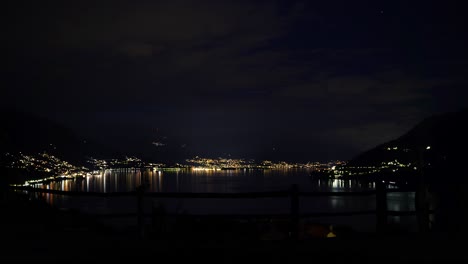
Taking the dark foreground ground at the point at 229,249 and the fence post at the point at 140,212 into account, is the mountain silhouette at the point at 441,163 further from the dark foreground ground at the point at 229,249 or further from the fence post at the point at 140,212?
the fence post at the point at 140,212

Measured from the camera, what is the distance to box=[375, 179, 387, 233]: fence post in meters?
10.4

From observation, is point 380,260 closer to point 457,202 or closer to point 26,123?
point 457,202

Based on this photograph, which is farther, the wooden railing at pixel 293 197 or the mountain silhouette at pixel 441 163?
the mountain silhouette at pixel 441 163

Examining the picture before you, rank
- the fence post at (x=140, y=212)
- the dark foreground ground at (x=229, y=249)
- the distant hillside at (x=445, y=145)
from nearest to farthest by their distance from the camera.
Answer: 1. the dark foreground ground at (x=229, y=249)
2. the fence post at (x=140, y=212)
3. the distant hillside at (x=445, y=145)

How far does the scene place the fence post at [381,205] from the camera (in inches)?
408

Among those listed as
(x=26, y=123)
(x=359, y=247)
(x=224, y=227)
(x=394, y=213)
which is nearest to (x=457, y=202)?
(x=394, y=213)

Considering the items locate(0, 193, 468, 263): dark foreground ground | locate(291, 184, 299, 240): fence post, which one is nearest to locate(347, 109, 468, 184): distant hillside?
locate(291, 184, 299, 240): fence post

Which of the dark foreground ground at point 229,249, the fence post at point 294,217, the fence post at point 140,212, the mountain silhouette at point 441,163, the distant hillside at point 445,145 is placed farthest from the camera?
the distant hillside at point 445,145

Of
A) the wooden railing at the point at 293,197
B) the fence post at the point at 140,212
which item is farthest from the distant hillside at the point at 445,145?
the fence post at the point at 140,212

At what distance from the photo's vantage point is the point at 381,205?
1044 centimetres

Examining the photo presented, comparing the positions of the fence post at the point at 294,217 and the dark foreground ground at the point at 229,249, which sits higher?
the fence post at the point at 294,217

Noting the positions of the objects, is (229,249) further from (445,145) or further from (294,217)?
(445,145)

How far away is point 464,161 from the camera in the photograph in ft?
286

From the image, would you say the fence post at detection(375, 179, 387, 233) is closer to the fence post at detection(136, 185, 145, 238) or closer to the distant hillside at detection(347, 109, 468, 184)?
the fence post at detection(136, 185, 145, 238)
